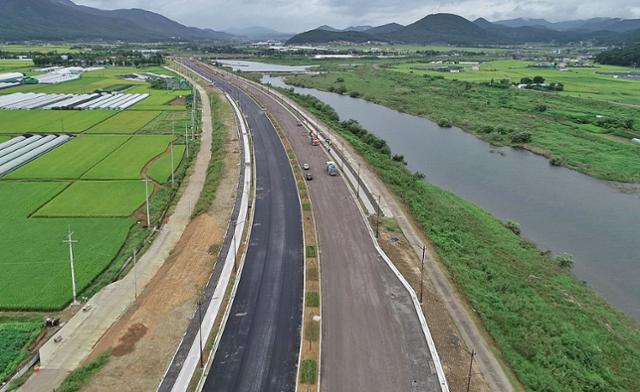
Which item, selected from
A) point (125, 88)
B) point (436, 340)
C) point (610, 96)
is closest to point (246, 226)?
point (436, 340)

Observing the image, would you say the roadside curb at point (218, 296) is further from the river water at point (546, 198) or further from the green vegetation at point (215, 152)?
the river water at point (546, 198)

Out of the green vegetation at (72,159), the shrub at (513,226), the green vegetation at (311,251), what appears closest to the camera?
the green vegetation at (311,251)

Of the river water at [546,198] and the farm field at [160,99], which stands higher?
the farm field at [160,99]

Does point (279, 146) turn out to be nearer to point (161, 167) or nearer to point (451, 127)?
point (161, 167)

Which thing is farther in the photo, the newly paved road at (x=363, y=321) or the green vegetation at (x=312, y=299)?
the green vegetation at (x=312, y=299)

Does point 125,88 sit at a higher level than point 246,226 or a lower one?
higher

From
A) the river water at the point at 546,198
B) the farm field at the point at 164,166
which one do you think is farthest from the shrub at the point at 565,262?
the farm field at the point at 164,166
